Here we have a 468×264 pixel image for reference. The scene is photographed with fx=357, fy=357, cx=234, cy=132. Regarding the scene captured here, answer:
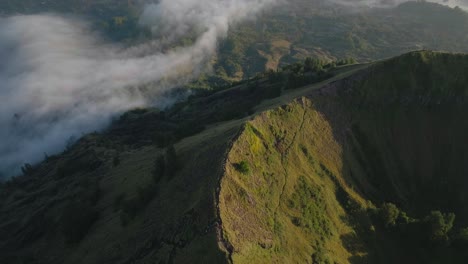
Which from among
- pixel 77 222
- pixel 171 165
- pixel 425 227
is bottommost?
pixel 425 227

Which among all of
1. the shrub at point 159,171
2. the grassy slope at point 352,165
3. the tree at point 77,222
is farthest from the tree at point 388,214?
the tree at point 77,222

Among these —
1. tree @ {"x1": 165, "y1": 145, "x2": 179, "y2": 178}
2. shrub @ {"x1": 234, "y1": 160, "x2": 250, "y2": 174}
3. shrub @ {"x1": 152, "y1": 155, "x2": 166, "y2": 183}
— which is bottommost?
shrub @ {"x1": 152, "y1": 155, "x2": 166, "y2": 183}

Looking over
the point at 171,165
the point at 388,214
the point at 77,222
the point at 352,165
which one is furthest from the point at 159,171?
the point at 388,214

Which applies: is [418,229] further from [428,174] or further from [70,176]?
[70,176]

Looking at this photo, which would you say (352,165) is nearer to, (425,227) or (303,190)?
(425,227)

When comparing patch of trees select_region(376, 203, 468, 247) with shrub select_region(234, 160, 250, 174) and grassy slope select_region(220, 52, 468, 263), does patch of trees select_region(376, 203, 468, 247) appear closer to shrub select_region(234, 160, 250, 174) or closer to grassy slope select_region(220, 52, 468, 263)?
grassy slope select_region(220, 52, 468, 263)

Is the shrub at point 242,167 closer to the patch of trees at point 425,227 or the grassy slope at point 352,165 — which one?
the grassy slope at point 352,165

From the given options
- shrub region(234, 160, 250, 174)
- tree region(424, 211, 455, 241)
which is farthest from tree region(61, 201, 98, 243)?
tree region(424, 211, 455, 241)
